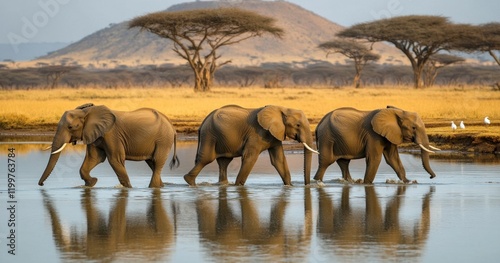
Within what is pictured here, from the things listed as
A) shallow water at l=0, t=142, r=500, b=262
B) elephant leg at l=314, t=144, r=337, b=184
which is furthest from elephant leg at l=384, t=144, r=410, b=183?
elephant leg at l=314, t=144, r=337, b=184

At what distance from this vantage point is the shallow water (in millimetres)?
9805

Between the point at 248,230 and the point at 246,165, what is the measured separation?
15.6ft


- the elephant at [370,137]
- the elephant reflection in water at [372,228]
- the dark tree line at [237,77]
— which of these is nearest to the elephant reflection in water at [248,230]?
the elephant reflection in water at [372,228]

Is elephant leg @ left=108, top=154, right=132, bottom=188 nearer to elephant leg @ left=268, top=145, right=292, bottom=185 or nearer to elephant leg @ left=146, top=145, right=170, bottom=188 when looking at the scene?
elephant leg @ left=146, top=145, right=170, bottom=188

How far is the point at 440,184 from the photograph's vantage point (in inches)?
637

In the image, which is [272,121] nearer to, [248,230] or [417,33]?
[248,230]

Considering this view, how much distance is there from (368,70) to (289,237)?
11015 centimetres

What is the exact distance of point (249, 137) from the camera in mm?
16109

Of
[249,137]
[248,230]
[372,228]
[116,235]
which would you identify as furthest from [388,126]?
[116,235]

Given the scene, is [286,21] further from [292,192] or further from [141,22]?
[292,192]

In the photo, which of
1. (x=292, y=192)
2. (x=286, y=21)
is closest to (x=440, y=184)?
(x=292, y=192)

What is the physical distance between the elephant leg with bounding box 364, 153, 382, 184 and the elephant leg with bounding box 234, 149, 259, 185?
1.71 m

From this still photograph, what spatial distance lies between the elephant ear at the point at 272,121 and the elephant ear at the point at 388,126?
1444 millimetres

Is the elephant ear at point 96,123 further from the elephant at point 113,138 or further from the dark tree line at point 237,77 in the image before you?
the dark tree line at point 237,77
